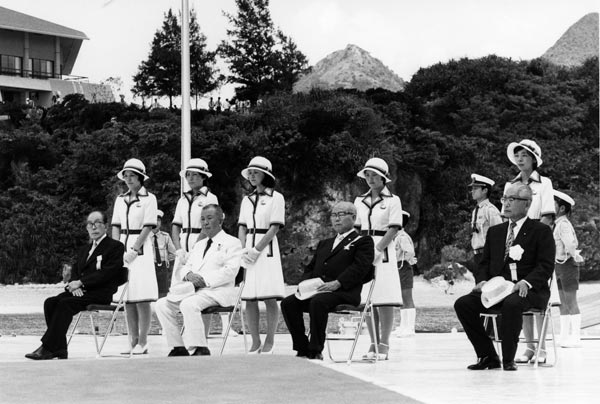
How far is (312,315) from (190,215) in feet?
9.11

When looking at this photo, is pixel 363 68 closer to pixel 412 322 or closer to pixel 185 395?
pixel 412 322

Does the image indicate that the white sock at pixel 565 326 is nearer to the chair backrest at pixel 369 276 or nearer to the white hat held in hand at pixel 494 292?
the chair backrest at pixel 369 276

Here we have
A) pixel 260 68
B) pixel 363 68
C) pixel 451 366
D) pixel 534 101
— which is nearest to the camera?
pixel 451 366

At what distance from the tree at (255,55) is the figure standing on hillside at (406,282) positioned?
95.2ft

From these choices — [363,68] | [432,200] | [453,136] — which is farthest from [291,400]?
[363,68]

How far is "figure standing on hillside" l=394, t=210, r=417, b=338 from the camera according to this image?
15.8 metres

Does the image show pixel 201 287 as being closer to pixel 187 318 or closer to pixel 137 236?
pixel 187 318

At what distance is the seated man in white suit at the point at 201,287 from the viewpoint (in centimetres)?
1138

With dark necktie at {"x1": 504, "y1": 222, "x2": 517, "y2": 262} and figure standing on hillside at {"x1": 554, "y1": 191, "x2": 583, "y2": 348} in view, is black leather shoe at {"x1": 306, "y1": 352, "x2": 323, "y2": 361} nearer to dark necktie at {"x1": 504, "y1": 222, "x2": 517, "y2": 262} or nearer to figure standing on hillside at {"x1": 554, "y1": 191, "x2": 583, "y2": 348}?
dark necktie at {"x1": 504, "y1": 222, "x2": 517, "y2": 262}

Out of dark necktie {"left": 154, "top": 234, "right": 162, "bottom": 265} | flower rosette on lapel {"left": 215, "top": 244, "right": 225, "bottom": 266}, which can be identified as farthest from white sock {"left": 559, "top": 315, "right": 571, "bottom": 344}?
dark necktie {"left": 154, "top": 234, "right": 162, "bottom": 265}

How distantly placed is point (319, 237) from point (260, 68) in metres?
15.4

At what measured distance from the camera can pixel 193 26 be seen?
46.5 meters

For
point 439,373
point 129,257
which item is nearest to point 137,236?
point 129,257

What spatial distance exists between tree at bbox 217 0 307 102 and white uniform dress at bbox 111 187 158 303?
32.3m
